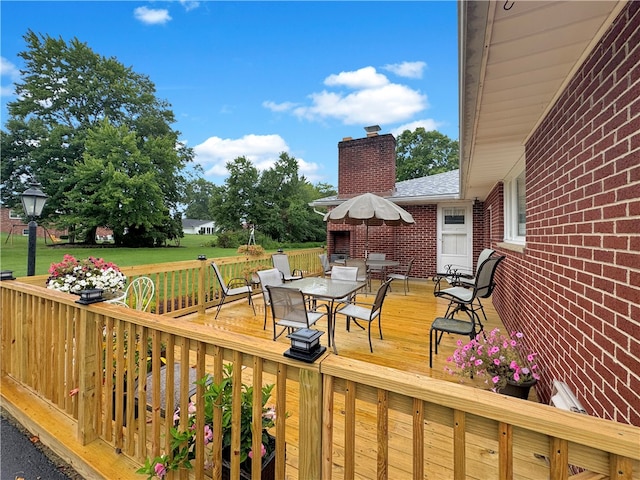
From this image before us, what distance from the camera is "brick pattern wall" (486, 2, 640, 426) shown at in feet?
4.19

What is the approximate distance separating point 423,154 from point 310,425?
28.9 m

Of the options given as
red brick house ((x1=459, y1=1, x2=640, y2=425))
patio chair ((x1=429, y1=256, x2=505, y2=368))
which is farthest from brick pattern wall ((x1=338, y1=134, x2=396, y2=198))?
red brick house ((x1=459, y1=1, x2=640, y2=425))

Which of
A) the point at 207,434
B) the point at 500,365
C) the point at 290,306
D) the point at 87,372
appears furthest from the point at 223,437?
the point at 500,365

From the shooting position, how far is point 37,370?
2.37 metres

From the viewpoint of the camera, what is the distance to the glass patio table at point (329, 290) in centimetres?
364

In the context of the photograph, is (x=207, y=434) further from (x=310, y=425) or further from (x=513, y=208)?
(x=513, y=208)

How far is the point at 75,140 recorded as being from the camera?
18.1m

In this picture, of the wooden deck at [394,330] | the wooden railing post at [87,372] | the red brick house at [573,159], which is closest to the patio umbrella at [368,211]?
the wooden deck at [394,330]

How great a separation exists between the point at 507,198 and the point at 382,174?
17.2ft

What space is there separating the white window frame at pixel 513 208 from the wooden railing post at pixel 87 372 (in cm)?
504

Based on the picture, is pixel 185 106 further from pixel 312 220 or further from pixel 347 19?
pixel 347 19

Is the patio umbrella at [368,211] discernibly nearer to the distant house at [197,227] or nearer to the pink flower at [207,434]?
the pink flower at [207,434]

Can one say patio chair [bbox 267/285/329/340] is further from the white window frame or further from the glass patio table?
the white window frame

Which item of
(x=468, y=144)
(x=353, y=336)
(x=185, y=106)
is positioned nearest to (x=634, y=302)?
(x=468, y=144)
